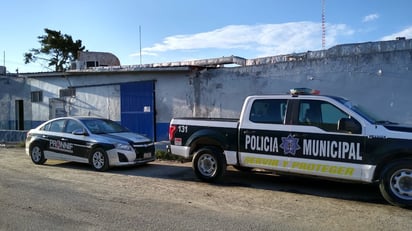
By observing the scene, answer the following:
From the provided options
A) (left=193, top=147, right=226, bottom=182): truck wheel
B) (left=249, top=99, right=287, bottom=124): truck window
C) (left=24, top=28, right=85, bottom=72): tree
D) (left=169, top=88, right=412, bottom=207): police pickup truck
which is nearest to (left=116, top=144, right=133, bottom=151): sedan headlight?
Answer: (left=169, top=88, right=412, bottom=207): police pickup truck

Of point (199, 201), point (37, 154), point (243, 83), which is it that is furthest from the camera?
point (243, 83)

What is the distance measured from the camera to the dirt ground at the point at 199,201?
5758mm

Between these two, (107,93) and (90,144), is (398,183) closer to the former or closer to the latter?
(90,144)

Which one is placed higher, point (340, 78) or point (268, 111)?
point (340, 78)

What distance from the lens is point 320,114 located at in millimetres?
7512

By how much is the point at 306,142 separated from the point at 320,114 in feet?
1.95

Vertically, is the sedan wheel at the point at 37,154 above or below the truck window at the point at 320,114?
below

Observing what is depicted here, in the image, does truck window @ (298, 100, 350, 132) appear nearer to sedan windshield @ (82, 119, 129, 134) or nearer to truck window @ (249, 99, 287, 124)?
truck window @ (249, 99, 287, 124)

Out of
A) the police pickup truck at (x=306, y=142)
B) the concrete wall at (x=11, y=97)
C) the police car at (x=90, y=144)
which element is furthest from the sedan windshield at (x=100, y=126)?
the concrete wall at (x=11, y=97)

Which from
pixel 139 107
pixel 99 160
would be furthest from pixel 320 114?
pixel 139 107

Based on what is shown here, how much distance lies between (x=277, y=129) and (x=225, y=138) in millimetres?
1216

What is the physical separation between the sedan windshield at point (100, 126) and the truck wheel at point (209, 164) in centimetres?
363

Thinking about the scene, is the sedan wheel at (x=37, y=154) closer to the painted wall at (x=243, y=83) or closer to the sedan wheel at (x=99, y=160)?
the sedan wheel at (x=99, y=160)

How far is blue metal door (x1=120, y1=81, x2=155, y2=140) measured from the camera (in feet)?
54.5
